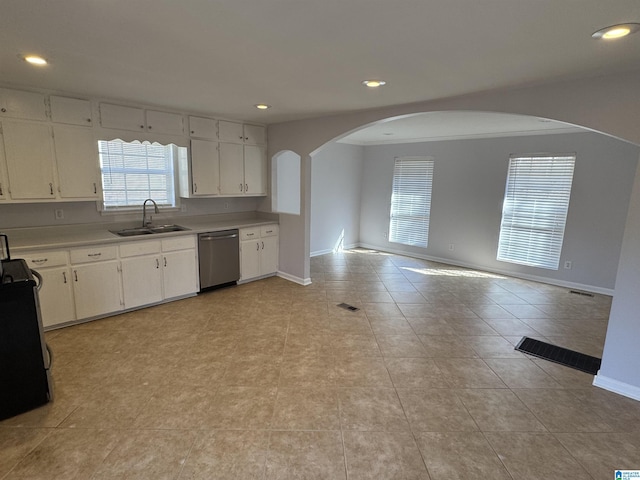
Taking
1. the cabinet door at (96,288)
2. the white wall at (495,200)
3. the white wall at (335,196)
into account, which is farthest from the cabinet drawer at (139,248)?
the white wall at (495,200)

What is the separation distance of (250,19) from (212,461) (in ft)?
8.28

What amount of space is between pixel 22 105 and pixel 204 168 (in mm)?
1971

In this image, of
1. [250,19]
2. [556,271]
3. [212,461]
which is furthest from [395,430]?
[556,271]

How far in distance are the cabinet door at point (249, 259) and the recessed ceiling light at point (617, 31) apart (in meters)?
4.34

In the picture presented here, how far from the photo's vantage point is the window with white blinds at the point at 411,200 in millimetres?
6926

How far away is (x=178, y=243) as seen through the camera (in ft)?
14.0

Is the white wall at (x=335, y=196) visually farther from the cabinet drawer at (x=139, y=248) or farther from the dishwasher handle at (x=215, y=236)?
the cabinet drawer at (x=139, y=248)

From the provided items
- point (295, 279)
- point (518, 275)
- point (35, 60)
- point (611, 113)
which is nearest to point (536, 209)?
point (518, 275)

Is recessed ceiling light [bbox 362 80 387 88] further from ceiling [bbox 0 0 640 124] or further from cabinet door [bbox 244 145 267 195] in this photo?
cabinet door [bbox 244 145 267 195]

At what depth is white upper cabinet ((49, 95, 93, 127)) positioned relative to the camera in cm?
340

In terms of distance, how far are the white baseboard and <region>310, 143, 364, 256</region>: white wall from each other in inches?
201

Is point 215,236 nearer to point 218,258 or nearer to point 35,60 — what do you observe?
point 218,258

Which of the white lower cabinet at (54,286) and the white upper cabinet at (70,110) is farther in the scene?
the white upper cabinet at (70,110)

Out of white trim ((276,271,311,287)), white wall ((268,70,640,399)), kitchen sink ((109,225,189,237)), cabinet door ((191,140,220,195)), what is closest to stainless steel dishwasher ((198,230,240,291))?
kitchen sink ((109,225,189,237))
